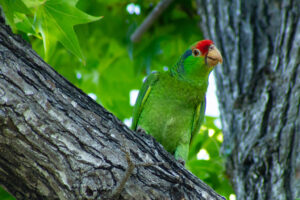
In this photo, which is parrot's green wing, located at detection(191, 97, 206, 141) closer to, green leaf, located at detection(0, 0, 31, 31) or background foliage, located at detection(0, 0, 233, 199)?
background foliage, located at detection(0, 0, 233, 199)

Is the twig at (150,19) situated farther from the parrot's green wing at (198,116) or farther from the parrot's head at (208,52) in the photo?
the parrot's green wing at (198,116)

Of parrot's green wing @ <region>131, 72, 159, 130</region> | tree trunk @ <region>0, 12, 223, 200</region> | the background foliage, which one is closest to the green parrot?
parrot's green wing @ <region>131, 72, 159, 130</region>

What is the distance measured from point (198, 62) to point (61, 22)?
155cm

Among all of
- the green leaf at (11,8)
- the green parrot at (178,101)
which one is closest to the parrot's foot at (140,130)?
the green parrot at (178,101)

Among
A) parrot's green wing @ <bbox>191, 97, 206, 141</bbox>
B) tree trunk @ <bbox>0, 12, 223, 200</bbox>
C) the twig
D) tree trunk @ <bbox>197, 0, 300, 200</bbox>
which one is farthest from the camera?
the twig

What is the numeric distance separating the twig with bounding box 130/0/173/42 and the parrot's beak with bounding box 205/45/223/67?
1.57 m

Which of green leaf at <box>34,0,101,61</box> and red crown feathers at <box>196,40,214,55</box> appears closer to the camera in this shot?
green leaf at <box>34,0,101,61</box>

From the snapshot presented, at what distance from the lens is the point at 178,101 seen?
334 centimetres

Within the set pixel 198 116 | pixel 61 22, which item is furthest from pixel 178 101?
pixel 61 22

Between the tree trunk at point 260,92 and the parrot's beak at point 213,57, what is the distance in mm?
370

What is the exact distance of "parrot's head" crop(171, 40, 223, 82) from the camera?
3.36 meters

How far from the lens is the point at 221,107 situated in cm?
369

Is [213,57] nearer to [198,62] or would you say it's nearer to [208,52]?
[208,52]

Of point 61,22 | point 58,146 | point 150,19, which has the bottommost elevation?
point 58,146
